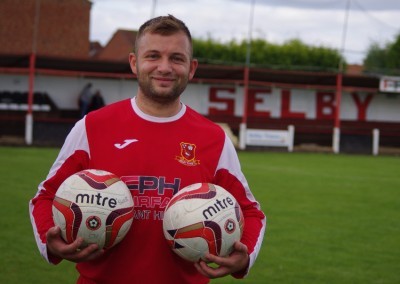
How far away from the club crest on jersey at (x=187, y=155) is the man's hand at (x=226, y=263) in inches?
20.1

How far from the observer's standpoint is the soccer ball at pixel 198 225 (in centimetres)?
371

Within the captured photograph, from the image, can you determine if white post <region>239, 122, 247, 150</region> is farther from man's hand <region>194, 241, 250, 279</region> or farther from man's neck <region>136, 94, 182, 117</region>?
man's hand <region>194, 241, 250, 279</region>

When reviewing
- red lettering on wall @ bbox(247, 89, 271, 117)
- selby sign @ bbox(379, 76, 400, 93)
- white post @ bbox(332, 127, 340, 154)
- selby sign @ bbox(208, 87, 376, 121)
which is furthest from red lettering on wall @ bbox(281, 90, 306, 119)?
selby sign @ bbox(379, 76, 400, 93)

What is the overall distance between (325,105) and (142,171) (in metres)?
31.7

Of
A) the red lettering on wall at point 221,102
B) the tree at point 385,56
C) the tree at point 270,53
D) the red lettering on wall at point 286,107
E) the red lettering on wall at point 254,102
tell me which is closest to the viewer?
the red lettering on wall at point 221,102

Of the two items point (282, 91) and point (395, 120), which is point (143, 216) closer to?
point (282, 91)

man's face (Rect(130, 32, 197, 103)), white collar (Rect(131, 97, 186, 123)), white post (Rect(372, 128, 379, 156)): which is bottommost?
white post (Rect(372, 128, 379, 156))

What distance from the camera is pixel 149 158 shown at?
3916 millimetres

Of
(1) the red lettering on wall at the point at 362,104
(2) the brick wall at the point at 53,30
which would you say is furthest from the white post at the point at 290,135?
(2) the brick wall at the point at 53,30

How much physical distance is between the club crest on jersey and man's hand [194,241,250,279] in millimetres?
511

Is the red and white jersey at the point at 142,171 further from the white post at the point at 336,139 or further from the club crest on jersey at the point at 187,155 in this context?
the white post at the point at 336,139

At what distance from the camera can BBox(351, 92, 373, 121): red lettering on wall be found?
3541 cm

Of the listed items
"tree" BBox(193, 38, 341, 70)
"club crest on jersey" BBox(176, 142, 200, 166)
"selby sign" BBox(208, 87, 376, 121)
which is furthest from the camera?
"tree" BBox(193, 38, 341, 70)

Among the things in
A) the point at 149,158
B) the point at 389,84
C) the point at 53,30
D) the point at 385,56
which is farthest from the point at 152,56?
the point at 385,56
